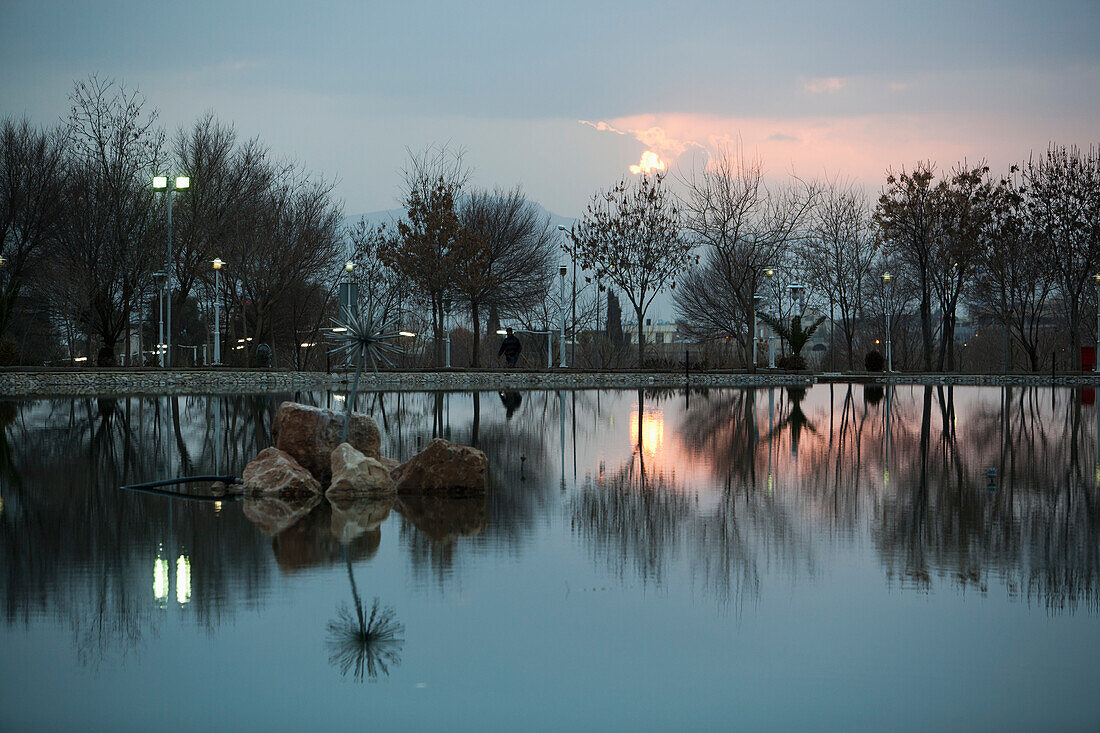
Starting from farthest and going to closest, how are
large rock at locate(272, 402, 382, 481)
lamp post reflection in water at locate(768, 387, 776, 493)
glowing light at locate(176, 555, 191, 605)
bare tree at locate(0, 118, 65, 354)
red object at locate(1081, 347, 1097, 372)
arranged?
red object at locate(1081, 347, 1097, 372)
bare tree at locate(0, 118, 65, 354)
lamp post reflection in water at locate(768, 387, 776, 493)
large rock at locate(272, 402, 382, 481)
glowing light at locate(176, 555, 191, 605)

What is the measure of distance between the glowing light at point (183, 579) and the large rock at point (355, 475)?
2668 millimetres

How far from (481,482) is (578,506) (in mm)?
1047

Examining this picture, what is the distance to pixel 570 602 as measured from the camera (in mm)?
6043

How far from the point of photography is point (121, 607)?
5820mm

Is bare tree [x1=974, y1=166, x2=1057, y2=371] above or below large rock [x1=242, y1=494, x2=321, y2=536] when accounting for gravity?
above

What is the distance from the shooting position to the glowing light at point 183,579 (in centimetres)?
604

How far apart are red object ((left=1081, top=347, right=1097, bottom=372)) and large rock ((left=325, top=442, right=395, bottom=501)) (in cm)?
4471

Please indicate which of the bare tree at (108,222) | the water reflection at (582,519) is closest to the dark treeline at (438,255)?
the bare tree at (108,222)

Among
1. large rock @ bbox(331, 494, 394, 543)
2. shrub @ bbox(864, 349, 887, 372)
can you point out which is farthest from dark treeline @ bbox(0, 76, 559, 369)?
large rock @ bbox(331, 494, 394, 543)

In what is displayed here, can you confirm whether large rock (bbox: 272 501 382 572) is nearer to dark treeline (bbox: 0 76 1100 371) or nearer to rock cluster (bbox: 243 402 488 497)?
rock cluster (bbox: 243 402 488 497)

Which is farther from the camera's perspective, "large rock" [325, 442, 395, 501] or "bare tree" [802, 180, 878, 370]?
"bare tree" [802, 180, 878, 370]

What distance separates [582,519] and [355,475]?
2.25 m

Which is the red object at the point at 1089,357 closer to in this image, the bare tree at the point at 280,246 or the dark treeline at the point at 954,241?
the dark treeline at the point at 954,241

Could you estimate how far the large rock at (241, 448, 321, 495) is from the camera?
31.7 feet
